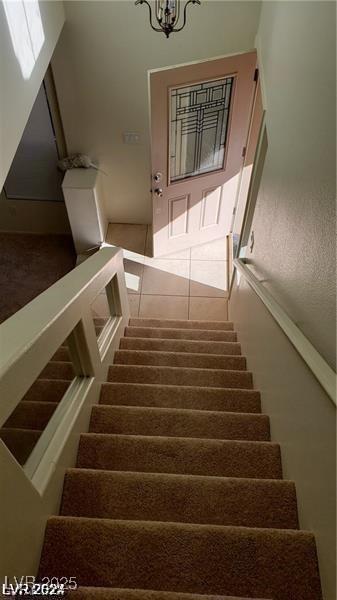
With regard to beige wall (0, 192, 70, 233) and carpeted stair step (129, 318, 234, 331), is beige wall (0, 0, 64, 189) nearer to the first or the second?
carpeted stair step (129, 318, 234, 331)

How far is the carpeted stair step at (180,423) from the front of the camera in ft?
A: 6.14

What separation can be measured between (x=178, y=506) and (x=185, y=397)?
75 centimetres

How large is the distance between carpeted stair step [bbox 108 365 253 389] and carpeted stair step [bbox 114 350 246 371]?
0.19 metres

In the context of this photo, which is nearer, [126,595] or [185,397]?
[126,595]

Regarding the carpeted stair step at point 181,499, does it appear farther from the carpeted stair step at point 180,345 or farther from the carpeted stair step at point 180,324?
the carpeted stair step at point 180,324

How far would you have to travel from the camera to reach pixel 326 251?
1264mm

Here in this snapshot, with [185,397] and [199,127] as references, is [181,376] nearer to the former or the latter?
[185,397]

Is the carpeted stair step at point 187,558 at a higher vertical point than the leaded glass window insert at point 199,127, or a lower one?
lower

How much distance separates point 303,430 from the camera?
4.51 ft

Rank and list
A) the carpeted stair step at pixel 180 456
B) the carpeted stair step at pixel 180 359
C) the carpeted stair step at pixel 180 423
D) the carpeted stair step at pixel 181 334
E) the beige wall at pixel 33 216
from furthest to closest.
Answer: the beige wall at pixel 33 216 → the carpeted stair step at pixel 181 334 → the carpeted stair step at pixel 180 359 → the carpeted stair step at pixel 180 423 → the carpeted stair step at pixel 180 456

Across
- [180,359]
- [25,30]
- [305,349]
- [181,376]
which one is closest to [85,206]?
[25,30]

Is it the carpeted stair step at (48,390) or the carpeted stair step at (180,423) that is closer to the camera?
the carpeted stair step at (48,390)

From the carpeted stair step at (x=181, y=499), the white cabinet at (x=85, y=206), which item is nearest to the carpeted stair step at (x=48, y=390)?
the carpeted stair step at (x=181, y=499)

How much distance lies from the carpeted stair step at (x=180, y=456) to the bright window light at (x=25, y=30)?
7.43 feet
